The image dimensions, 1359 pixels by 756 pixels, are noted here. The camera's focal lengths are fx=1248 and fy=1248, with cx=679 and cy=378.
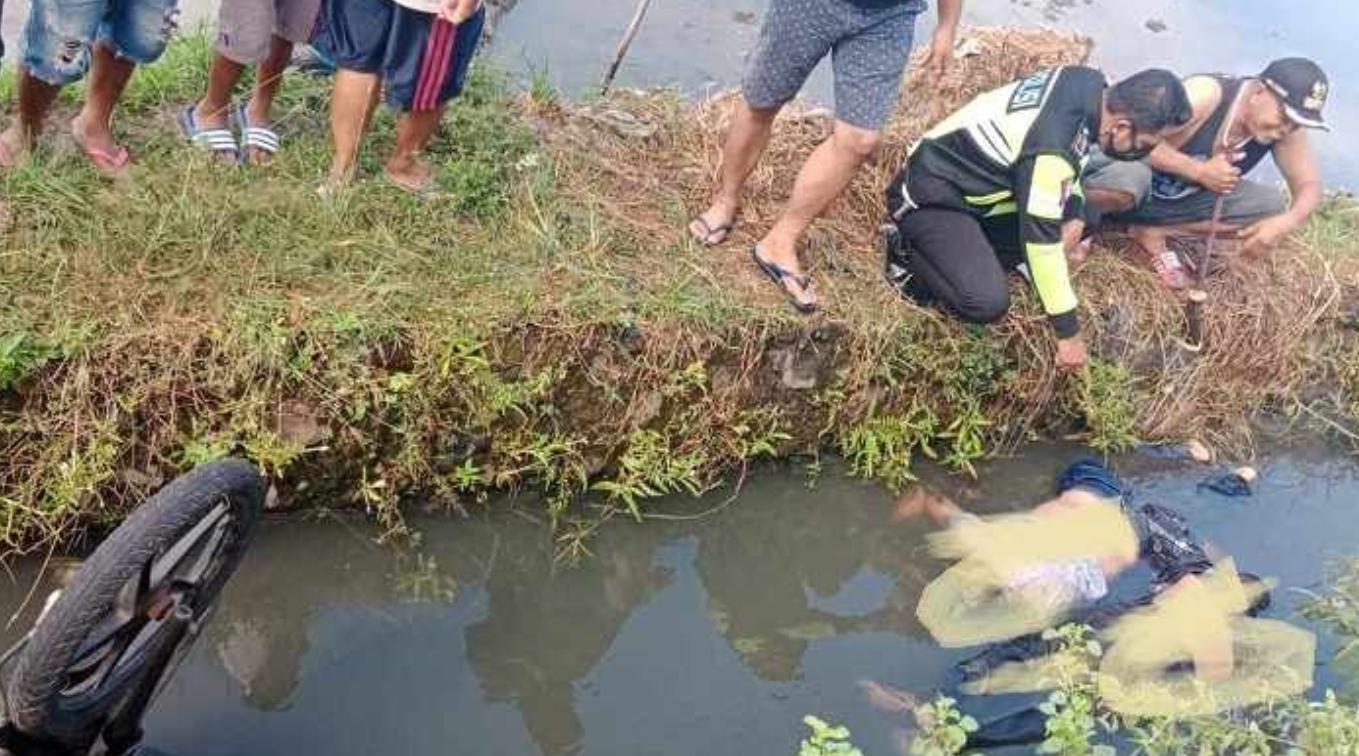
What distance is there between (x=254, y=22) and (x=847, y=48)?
1984 millimetres

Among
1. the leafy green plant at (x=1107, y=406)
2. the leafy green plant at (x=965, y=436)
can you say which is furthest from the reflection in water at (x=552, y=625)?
the leafy green plant at (x=1107, y=406)

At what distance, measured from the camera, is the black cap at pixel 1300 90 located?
494 cm

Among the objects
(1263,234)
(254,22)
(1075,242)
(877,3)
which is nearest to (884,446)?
(1075,242)

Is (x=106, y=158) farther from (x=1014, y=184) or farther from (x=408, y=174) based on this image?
(x=1014, y=184)

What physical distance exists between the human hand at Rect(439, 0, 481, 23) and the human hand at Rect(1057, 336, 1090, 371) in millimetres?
2420

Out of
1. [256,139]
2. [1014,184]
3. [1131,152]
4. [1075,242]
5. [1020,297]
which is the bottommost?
[256,139]

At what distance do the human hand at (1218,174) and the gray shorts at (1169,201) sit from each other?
0.21m

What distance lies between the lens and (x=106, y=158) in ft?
13.8

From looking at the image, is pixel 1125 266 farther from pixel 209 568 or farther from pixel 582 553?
pixel 209 568

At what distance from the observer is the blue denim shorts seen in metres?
3.73

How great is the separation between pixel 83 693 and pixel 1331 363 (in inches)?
206

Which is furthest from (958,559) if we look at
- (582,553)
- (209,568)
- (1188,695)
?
(209,568)

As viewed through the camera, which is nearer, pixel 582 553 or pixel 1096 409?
pixel 582 553

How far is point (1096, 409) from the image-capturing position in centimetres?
503
